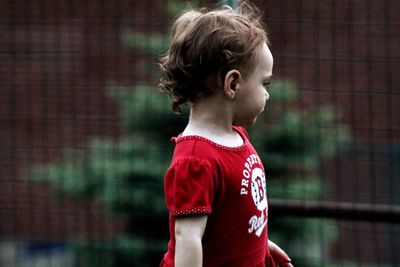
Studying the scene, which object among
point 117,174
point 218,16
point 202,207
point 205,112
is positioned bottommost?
point 117,174

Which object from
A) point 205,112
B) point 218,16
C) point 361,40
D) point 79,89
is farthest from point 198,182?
point 79,89

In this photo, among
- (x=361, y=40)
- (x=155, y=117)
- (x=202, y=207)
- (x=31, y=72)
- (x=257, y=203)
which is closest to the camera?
(x=202, y=207)

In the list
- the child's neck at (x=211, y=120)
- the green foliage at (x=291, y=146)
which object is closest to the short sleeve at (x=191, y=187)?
the child's neck at (x=211, y=120)

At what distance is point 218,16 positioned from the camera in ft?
10.5

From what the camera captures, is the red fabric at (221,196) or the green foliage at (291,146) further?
the green foliage at (291,146)

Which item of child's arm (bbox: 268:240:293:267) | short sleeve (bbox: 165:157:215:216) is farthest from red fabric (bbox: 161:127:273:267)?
child's arm (bbox: 268:240:293:267)

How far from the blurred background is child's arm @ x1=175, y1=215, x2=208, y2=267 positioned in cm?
176

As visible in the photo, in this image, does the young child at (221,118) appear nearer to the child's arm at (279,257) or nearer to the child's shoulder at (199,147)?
the child's shoulder at (199,147)

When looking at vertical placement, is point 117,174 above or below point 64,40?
below

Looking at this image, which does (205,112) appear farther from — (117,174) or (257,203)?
(117,174)

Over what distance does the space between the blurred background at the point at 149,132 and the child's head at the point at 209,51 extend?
55.3 inches

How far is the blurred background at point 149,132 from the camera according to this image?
4.91 meters

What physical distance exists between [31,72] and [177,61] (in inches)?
98.9

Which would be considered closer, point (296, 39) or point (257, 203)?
point (257, 203)
